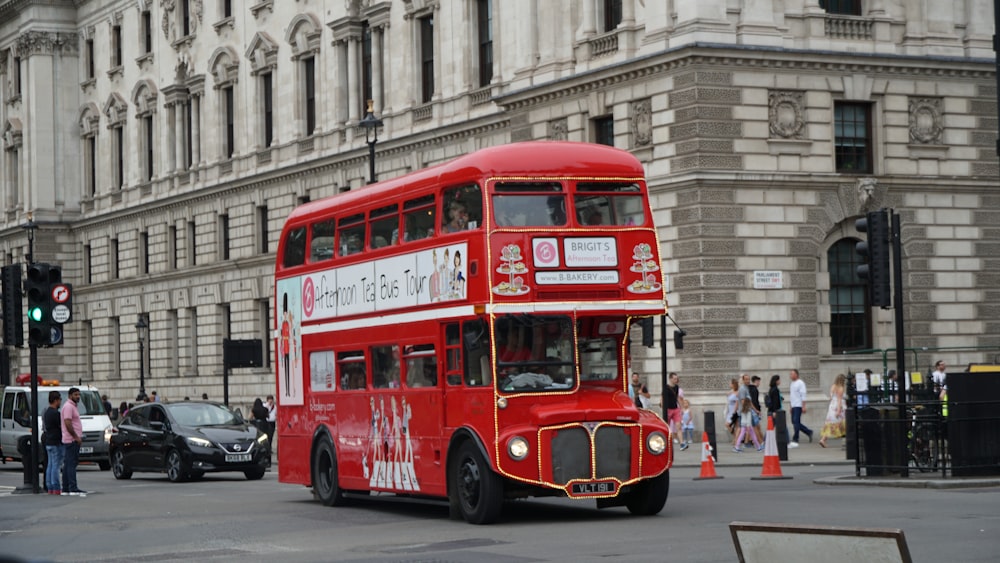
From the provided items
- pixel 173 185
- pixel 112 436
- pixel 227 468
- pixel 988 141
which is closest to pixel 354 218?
pixel 227 468

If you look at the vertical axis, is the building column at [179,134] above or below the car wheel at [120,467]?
above

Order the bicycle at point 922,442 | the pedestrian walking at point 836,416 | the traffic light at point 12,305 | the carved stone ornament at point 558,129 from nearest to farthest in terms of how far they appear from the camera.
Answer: the bicycle at point 922,442 < the traffic light at point 12,305 < the pedestrian walking at point 836,416 < the carved stone ornament at point 558,129

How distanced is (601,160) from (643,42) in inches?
839

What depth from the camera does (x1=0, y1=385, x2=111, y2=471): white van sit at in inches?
1591

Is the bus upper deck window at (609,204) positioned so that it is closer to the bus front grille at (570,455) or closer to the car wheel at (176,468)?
the bus front grille at (570,455)

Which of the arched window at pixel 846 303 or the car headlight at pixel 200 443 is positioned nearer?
the car headlight at pixel 200 443

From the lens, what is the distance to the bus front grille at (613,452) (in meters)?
20.1

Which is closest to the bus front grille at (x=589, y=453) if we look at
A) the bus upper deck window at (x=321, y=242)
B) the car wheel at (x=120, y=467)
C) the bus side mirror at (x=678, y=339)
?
the bus upper deck window at (x=321, y=242)

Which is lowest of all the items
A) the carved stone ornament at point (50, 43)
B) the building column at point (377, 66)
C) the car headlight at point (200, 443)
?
the car headlight at point (200, 443)

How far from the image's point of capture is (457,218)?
68.9ft

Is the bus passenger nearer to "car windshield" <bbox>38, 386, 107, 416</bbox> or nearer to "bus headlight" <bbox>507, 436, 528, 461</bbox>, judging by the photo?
"bus headlight" <bbox>507, 436, 528, 461</bbox>

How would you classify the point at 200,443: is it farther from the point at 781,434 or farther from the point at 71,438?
the point at 781,434

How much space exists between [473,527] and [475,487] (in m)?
0.56

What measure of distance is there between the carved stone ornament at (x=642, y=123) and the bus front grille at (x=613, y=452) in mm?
22244
